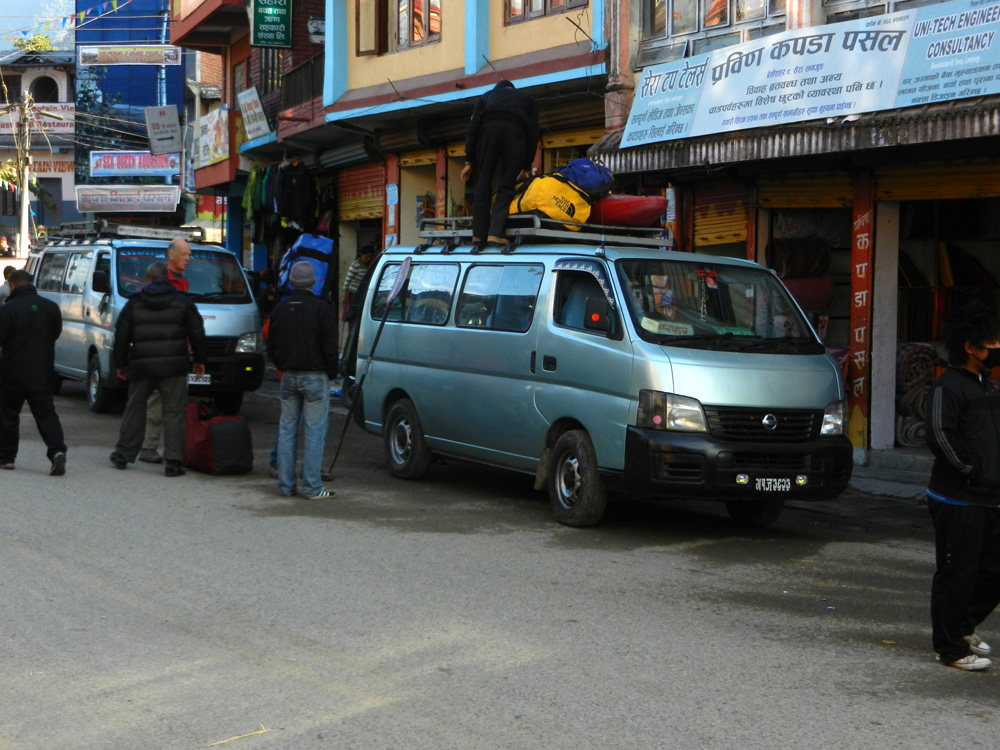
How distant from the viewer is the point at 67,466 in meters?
11.6

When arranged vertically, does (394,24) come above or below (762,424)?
above

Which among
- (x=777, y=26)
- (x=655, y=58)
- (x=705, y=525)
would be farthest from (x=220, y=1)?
(x=705, y=525)

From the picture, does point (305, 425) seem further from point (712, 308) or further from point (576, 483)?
point (712, 308)

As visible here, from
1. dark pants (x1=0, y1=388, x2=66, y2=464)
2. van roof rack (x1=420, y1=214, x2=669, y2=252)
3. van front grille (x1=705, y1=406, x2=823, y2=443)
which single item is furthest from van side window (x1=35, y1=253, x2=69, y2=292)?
van front grille (x1=705, y1=406, x2=823, y2=443)

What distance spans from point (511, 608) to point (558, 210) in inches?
179

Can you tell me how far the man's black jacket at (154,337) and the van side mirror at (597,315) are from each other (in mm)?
3935

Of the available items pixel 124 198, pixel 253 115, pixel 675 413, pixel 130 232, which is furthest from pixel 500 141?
pixel 124 198

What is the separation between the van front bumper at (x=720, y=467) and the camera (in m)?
8.32

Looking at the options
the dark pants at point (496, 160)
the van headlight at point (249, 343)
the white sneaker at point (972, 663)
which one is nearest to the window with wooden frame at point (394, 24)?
the van headlight at point (249, 343)

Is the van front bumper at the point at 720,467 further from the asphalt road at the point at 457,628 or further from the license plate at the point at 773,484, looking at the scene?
the asphalt road at the point at 457,628

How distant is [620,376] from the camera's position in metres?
8.67

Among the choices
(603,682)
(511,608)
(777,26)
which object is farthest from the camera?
(777,26)

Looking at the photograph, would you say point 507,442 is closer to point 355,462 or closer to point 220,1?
point 355,462

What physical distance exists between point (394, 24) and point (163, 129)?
14.7 m
